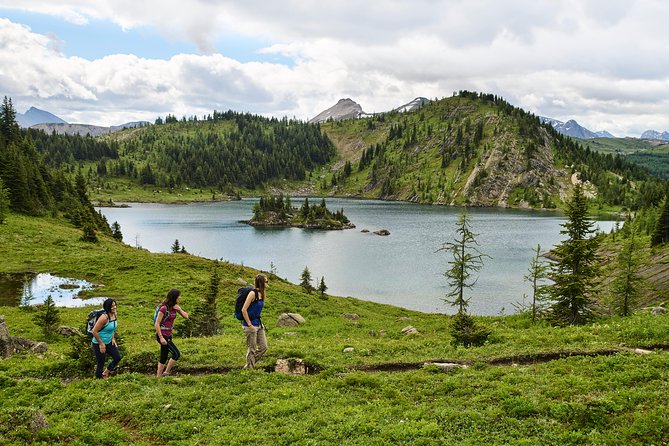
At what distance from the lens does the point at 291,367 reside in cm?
1808

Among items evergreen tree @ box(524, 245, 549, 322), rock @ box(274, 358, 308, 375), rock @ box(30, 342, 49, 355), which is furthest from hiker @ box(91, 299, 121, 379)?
evergreen tree @ box(524, 245, 549, 322)

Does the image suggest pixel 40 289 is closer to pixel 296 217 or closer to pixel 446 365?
pixel 446 365

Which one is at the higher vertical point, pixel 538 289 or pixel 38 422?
pixel 38 422

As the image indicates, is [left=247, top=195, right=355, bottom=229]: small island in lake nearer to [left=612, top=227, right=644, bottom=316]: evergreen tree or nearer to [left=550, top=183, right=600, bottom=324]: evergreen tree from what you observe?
[left=612, top=227, right=644, bottom=316]: evergreen tree

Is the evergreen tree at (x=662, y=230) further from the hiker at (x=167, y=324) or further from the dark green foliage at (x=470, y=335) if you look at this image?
the hiker at (x=167, y=324)

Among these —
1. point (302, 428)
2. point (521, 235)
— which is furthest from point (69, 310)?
point (521, 235)

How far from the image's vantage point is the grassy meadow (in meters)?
11.9

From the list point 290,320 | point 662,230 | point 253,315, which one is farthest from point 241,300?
point 662,230

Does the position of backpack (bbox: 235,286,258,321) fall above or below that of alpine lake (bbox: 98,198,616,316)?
above

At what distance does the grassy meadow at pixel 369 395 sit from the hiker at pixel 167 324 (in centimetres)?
83

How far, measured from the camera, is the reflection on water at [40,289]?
39.9m

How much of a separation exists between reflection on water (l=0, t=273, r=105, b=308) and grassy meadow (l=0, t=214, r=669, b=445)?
62.9ft

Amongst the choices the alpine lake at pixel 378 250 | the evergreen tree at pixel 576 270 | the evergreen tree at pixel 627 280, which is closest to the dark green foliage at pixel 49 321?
the alpine lake at pixel 378 250

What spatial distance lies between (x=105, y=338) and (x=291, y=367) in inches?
297
